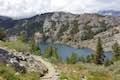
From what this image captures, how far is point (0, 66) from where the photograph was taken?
898 inches

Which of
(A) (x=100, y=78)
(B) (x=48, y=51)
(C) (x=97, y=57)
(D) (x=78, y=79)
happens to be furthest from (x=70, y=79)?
(B) (x=48, y=51)

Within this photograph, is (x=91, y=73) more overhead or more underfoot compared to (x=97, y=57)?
more underfoot

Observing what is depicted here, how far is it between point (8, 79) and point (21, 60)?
9.06m

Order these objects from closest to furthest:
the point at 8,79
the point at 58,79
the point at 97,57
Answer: the point at 8,79, the point at 58,79, the point at 97,57

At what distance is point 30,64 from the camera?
29.6 metres

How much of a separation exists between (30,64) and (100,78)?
23.1ft

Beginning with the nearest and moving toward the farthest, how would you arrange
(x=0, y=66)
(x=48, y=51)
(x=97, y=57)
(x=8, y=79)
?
(x=8, y=79) < (x=0, y=66) < (x=97, y=57) < (x=48, y=51)

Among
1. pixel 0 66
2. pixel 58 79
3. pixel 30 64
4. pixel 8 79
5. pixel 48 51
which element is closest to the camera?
pixel 8 79

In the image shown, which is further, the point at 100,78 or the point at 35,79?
the point at 100,78

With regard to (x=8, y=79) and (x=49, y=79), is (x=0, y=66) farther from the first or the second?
(x=49, y=79)

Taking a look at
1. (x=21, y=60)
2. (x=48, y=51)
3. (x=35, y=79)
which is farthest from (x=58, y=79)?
(x=48, y=51)

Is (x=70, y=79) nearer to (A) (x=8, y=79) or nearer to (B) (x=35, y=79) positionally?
(B) (x=35, y=79)

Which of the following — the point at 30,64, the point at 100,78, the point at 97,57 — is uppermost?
the point at 97,57

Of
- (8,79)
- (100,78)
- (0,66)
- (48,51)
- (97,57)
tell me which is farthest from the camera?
(48,51)
